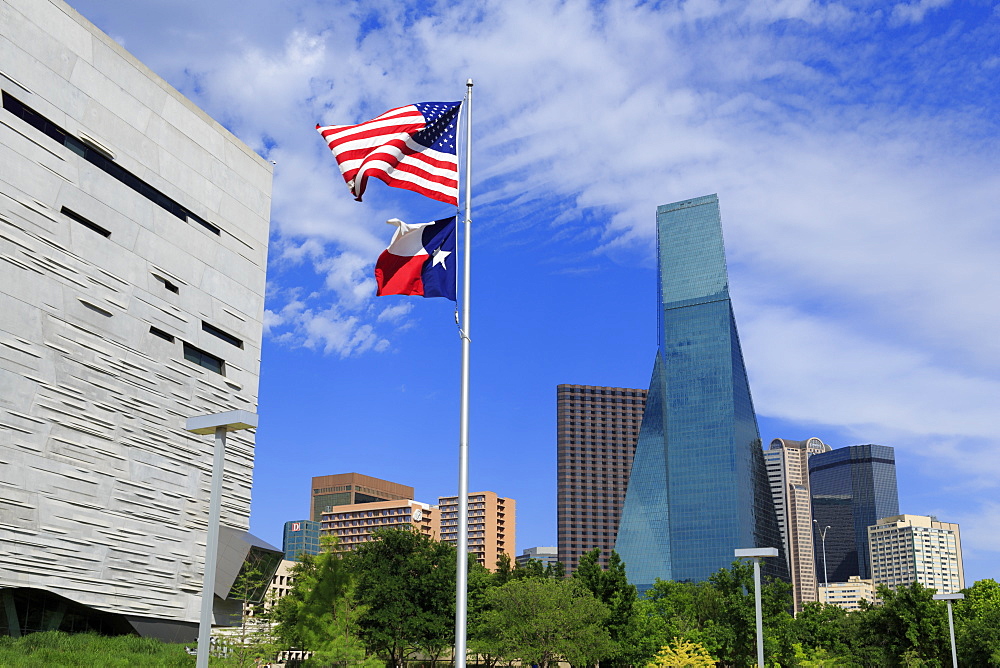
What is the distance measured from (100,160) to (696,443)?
143 meters

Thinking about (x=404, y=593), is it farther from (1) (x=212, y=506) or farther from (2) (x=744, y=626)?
(1) (x=212, y=506)

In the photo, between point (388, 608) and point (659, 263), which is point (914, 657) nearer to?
point (388, 608)

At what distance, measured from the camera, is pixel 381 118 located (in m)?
21.1

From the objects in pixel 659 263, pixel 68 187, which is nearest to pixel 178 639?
pixel 68 187

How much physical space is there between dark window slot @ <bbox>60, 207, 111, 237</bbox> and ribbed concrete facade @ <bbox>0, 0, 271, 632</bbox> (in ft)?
0.35

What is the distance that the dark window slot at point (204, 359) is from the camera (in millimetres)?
52844

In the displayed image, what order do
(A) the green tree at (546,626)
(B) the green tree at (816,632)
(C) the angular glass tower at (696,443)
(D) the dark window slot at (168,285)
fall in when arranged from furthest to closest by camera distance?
(C) the angular glass tower at (696,443) < (B) the green tree at (816,632) < (A) the green tree at (546,626) < (D) the dark window slot at (168,285)

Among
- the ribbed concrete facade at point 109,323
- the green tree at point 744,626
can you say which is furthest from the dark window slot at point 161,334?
the green tree at point 744,626

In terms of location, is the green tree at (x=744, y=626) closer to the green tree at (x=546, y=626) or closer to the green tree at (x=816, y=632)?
the green tree at (x=816, y=632)

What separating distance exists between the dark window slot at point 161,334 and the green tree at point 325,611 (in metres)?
13.8

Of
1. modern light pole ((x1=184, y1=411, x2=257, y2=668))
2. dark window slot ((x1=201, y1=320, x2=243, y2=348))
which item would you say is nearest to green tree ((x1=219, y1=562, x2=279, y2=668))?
dark window slot ((x1=201, y1=320, x2=243, y2=348))

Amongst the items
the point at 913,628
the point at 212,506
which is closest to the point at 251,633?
the point at 212,506

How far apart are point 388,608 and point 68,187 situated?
35593 millimetres

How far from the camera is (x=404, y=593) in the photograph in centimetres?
6712
